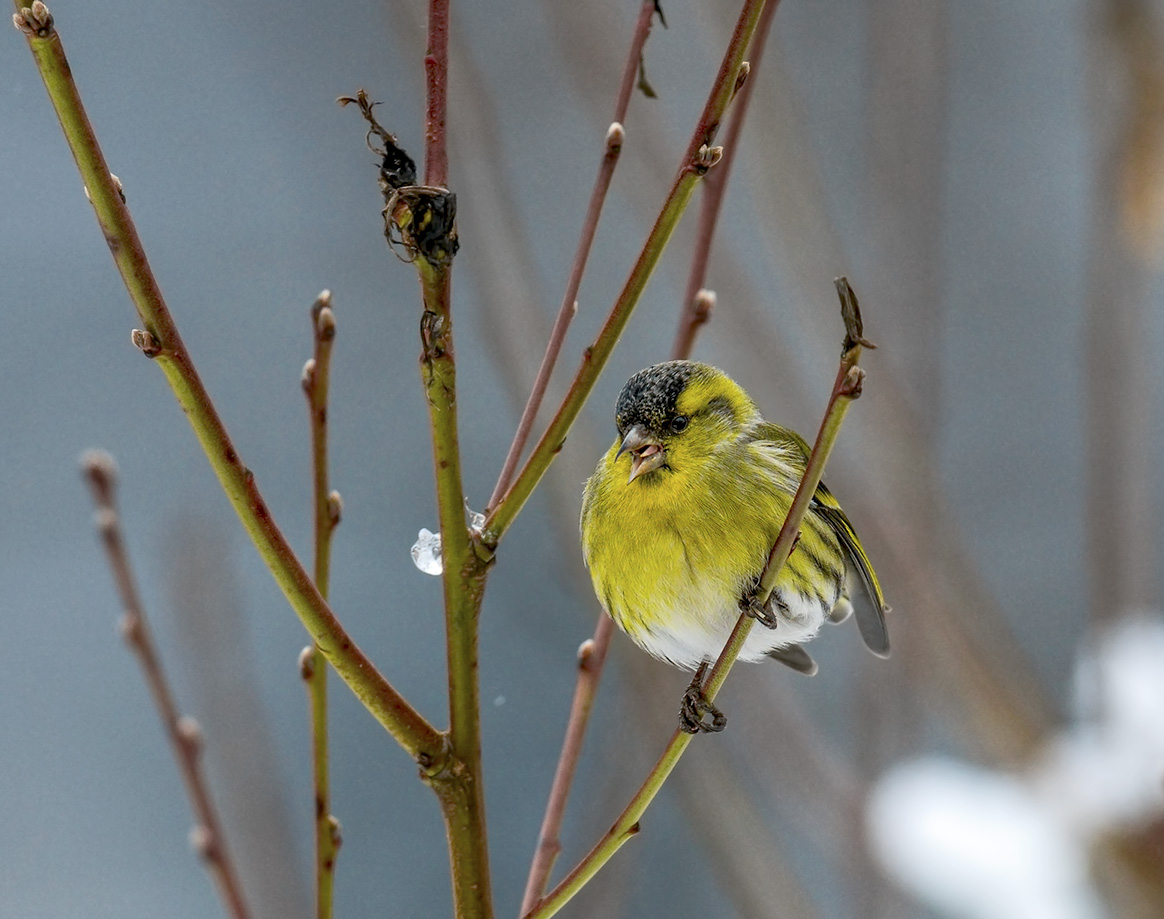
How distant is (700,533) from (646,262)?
21.8 inches

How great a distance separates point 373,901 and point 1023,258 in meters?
3.18

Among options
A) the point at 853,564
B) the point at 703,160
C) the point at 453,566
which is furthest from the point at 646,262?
the point at 853,564

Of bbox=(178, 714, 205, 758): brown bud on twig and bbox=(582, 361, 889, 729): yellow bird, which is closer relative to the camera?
bbox=(178, 714, 205, 758): brown bud on twig

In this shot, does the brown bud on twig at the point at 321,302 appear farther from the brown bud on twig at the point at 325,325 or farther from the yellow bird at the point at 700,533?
the yellow bird at the point at 700,533

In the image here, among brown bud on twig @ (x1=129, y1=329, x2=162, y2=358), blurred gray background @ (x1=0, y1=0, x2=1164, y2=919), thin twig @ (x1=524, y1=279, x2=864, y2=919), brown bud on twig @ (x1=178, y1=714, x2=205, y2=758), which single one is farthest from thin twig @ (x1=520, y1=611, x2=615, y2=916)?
blurred gray background @ (x1=0, y1=0, x2=1164, y2=919)

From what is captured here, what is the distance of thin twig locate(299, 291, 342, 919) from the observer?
0.92 meters

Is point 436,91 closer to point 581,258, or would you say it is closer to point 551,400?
point 581,258

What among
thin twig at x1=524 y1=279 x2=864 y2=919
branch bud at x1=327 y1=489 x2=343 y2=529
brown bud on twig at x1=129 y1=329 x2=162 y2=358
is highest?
branch bud at x1=327 y1=489 x2=343 y2=529

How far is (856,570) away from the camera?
1.45 m

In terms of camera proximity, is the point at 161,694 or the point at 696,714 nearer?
the point at 696,714

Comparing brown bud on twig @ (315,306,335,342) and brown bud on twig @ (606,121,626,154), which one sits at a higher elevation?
brown bud on twig @ (606,121,626,154)

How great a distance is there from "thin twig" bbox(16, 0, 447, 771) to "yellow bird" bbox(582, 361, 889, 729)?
1.59 feet

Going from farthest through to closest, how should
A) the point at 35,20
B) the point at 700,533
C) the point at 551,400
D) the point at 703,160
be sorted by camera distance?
the point at 551,400 → the point at 700,533 → the point at 703,160 → the point at 35,20

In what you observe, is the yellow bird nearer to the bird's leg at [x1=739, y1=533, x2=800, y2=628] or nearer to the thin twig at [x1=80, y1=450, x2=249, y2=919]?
the bird's leg at [x1=739, y1=533, x2=800, y2=628]
